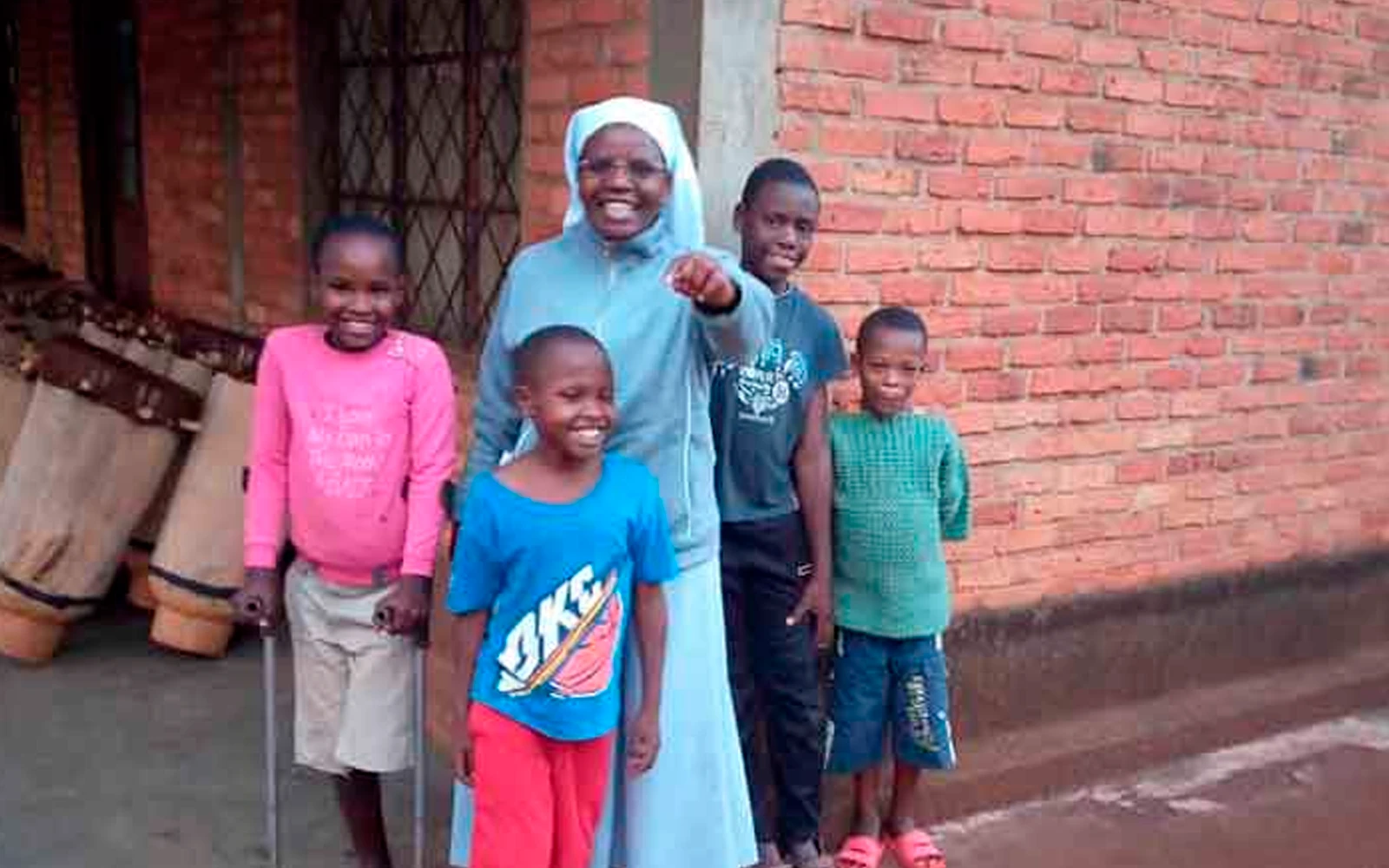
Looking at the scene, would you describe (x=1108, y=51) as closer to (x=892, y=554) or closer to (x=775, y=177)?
(x=775, y=177)

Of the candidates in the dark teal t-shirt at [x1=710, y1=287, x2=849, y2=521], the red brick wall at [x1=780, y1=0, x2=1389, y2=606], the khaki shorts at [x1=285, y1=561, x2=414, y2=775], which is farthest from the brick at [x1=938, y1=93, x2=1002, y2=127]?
the khaki shorts at [x1=285, y1=561, x2=414, y2=775]

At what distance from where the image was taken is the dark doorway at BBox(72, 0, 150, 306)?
254 inches

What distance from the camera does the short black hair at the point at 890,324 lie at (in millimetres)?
3078

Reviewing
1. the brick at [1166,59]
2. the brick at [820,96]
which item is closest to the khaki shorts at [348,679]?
the brick at [820,96]

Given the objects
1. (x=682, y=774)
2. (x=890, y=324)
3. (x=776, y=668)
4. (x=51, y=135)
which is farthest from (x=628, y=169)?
(x=51, y=135)

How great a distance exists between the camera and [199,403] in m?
4.39

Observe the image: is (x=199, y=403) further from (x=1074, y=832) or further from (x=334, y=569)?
(x=1074, y=832)

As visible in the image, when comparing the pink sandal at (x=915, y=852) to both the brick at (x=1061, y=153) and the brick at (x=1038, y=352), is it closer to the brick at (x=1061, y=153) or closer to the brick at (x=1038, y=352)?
the brick at (x=1038, y=352)

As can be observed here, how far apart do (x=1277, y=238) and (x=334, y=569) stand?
308 cm

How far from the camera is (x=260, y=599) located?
2.72m

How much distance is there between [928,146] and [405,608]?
1715mm

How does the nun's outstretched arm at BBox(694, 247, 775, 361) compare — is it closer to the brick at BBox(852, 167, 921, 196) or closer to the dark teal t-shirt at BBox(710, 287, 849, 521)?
the dark teal t-shirt at BBox(710, 287, 849, 521)

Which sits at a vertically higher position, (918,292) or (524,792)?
(918,292)

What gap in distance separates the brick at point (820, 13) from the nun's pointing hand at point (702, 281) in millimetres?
1026
